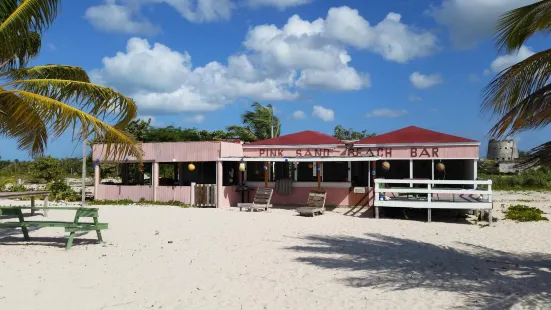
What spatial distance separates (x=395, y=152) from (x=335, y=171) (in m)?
3.38

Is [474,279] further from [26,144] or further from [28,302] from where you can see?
[26,144]

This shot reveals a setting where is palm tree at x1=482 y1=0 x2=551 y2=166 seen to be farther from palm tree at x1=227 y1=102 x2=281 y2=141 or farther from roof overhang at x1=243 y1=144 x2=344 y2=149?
palm tree at x1=227 y1=102 x2=281 y2=141

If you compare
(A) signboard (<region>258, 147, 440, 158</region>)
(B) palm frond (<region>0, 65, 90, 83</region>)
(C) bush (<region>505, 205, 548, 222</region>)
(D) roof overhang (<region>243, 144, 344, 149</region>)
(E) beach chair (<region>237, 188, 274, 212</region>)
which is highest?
(B) palm frond (<region>0, 65, 90, 83</region>)

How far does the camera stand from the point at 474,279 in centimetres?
668

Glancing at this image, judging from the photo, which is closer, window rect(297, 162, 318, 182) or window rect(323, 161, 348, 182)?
window rect(323, 161, 348, 182)

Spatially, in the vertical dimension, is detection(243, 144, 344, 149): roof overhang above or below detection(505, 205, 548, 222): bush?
above

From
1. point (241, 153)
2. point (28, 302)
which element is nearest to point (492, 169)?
point (241, 153)

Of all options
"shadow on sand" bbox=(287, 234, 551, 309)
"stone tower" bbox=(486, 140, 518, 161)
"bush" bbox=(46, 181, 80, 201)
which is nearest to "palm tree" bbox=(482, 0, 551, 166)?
"shadow on sand" bbox=(287, 234, 551, 309)

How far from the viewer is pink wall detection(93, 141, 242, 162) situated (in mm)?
18453

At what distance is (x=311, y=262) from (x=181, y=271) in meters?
2.25

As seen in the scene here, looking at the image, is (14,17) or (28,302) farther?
(14,17)

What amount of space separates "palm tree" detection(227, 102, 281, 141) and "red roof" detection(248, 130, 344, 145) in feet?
37.9

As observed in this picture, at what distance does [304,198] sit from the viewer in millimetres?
18234

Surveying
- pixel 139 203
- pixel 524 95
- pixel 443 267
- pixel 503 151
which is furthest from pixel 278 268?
pixel 503 151
